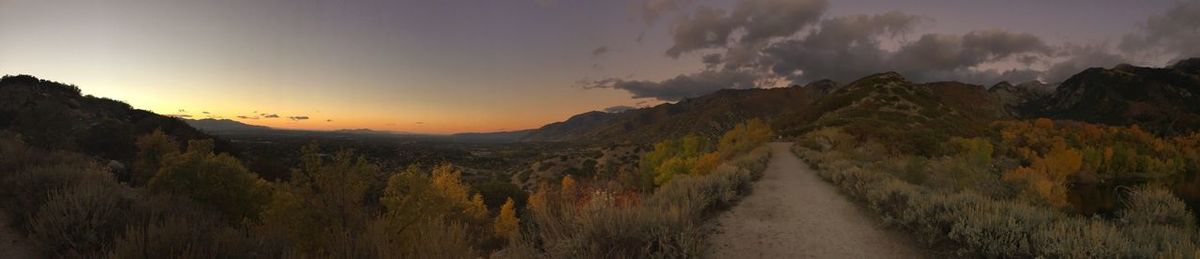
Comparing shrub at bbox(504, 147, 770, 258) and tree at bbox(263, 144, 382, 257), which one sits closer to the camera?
shrub at bbox(504, 147, 770, 258)

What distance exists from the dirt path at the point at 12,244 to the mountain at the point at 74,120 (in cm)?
3422

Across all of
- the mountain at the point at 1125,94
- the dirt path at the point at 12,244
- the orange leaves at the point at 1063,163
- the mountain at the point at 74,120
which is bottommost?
the orange leaves at the point at 1063,163

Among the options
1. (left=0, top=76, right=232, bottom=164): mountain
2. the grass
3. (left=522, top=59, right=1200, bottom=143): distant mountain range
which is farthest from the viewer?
(left=522, top=59, right=1200, bottom=143): distant mountain range

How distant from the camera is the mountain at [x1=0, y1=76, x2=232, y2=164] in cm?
4003

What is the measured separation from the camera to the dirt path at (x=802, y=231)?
6.94m

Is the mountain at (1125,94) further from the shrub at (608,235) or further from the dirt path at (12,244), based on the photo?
the dirt path at (12,244)

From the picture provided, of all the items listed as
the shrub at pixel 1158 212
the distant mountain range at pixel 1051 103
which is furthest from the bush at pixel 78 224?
the distant mountain range at pixel 1051 103

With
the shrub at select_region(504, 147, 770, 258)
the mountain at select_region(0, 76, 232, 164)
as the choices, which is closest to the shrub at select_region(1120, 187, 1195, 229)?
the shrub at select_region(504, 147, 770, 258)

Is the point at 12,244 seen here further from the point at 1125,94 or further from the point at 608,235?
the point at 1125,94

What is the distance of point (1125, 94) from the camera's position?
154m

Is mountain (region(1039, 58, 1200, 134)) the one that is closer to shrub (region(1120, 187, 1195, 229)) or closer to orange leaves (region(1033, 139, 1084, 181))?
orange leaves (region(1033, 139, 1084, 181))

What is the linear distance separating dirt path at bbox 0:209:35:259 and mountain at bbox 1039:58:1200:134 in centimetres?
16157

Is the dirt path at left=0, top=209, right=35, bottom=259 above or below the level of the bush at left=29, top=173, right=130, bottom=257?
below

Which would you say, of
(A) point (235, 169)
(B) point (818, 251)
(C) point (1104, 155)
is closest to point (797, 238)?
(B) point (818, 251)
